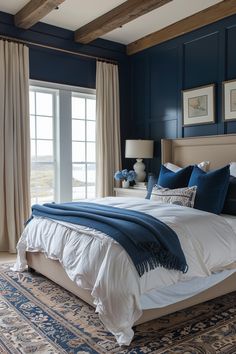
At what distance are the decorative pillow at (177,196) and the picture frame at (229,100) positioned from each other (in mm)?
1354

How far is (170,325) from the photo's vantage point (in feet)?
8.14

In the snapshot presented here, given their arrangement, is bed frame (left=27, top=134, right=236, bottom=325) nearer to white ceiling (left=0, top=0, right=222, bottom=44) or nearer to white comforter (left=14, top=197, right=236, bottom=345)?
white comforter (left=14, top=197, right=236, bottom=345)

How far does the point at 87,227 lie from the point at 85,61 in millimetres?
3389

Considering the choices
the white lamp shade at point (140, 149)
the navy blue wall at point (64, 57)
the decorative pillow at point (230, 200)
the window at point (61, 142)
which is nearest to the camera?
the decorative pillow at point (230, 200)

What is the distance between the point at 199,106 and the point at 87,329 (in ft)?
10.5

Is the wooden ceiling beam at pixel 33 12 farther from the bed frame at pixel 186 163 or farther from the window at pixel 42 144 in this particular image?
the bed frame at pixel 186 163

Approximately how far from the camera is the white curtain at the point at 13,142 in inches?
176

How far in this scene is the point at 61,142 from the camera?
5.14 metres

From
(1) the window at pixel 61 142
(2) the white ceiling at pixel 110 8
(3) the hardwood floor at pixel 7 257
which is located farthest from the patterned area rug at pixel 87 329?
(2) the white ceiling at pixel 110 8

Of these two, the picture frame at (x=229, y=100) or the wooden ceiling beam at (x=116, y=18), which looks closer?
the wooden ceiling beam at (x=116, y=18)

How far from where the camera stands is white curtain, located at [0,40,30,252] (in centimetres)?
446

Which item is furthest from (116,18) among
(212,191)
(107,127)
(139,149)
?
(212,191)

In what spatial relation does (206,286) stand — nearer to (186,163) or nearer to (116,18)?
(186,163)

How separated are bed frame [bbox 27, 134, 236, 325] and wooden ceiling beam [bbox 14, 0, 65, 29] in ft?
7.29
